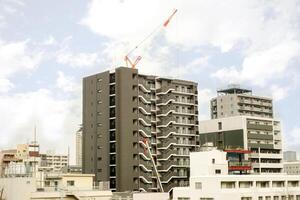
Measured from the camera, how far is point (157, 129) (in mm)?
101938

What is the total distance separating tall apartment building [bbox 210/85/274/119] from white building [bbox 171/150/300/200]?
227 ft

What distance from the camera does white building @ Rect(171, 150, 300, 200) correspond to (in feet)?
246

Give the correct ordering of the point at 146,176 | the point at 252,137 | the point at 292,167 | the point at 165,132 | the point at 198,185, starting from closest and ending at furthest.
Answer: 1. the point at 198,185
2. the point at 146,176
3. the point at 165,132
4. the point at 252,137
5. the point at 292,167

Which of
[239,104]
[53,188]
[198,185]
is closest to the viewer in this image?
[53,188]

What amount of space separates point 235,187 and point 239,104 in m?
83.8

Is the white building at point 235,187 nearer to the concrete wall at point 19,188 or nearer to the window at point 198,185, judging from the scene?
the window at point 198,185

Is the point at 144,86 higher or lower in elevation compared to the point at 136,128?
higher

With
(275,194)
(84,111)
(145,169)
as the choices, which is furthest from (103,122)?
(275,194)

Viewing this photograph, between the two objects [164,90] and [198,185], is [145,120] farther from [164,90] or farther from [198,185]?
[198,185]

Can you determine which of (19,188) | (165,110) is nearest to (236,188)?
(165,110)

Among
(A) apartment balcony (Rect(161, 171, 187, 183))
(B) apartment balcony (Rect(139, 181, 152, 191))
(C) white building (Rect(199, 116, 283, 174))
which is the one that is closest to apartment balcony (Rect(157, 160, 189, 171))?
(A) apartment balcony (Rect(161, 171, 187, 183))

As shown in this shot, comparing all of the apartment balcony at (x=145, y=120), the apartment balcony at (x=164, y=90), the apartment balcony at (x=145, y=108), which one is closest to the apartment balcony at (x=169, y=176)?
the apartment balcony at (x=145, y=120)

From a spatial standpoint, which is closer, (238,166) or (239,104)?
(238,166)

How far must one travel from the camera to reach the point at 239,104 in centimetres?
15738
